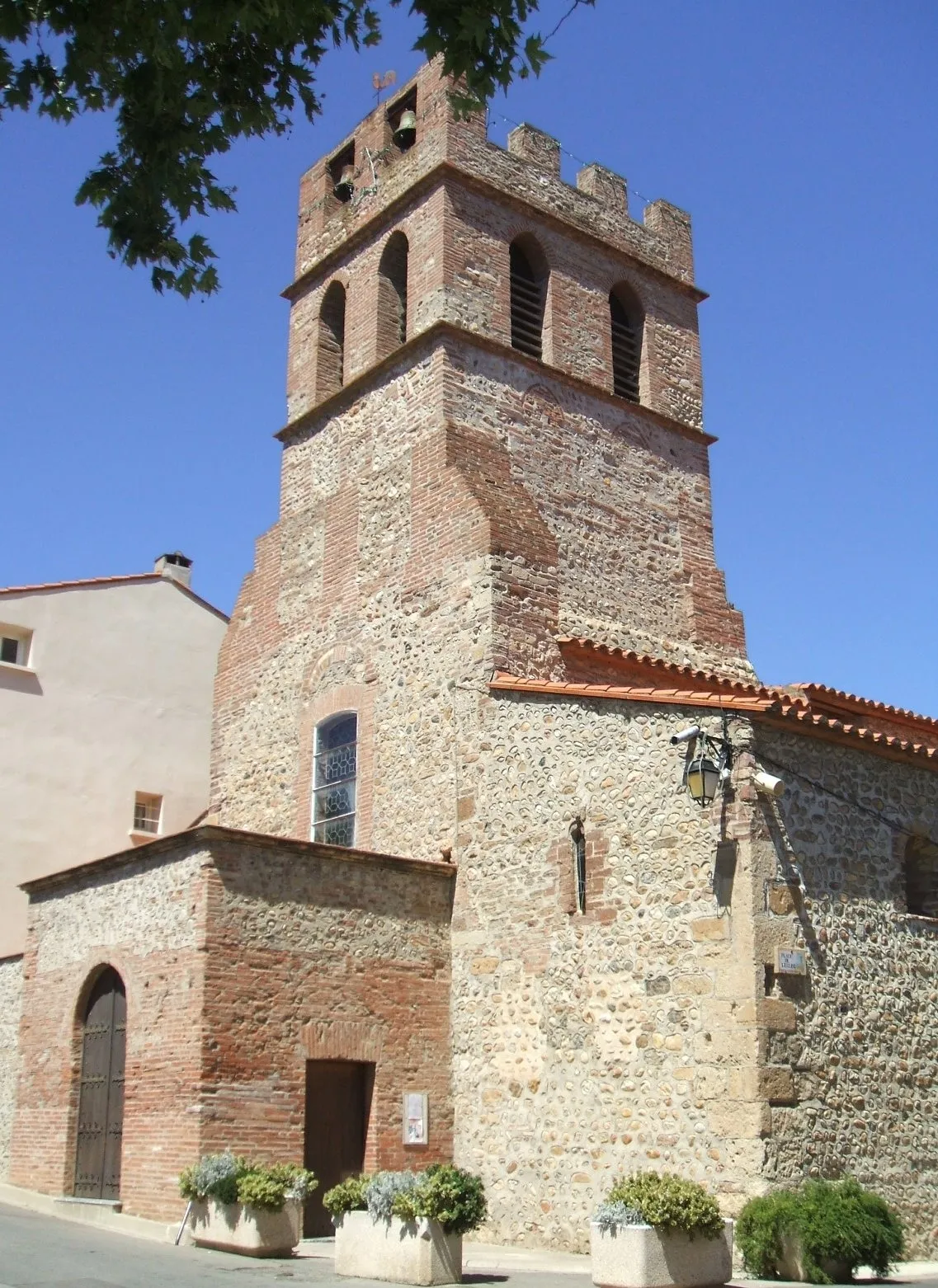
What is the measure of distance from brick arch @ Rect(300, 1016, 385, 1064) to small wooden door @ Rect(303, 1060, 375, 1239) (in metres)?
0.17

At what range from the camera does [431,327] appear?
1978 cm

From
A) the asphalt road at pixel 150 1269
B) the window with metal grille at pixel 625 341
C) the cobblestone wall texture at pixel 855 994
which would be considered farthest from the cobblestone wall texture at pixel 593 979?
the window with metal grille at pixel 625 341

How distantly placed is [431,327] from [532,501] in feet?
10.3

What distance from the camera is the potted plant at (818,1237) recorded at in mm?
11211

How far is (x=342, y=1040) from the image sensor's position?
14.7 meters

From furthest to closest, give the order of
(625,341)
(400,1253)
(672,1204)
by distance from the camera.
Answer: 1. (625,341)
2. (400,1253)
3. (672,1204)

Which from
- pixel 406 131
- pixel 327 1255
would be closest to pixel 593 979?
pixel 327 1255

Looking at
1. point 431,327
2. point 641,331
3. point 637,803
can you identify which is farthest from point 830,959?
point 641,331

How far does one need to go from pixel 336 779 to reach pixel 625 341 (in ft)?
31.5

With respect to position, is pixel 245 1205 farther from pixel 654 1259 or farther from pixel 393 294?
pixel 393 294

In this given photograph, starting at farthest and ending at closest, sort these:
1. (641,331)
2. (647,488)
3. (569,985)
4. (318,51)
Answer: (641,331) < (647,488) < (569,985) < (318,51)

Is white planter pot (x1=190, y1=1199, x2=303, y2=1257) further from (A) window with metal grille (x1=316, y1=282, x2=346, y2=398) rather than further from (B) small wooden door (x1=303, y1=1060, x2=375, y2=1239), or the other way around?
(A) window with metal grille (x1=316, y1=282, x2=346, y2=398)

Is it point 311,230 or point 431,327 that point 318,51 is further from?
point 311,230

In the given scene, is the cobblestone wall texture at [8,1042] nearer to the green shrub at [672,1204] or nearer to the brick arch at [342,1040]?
the brick arch at [342,1040]
